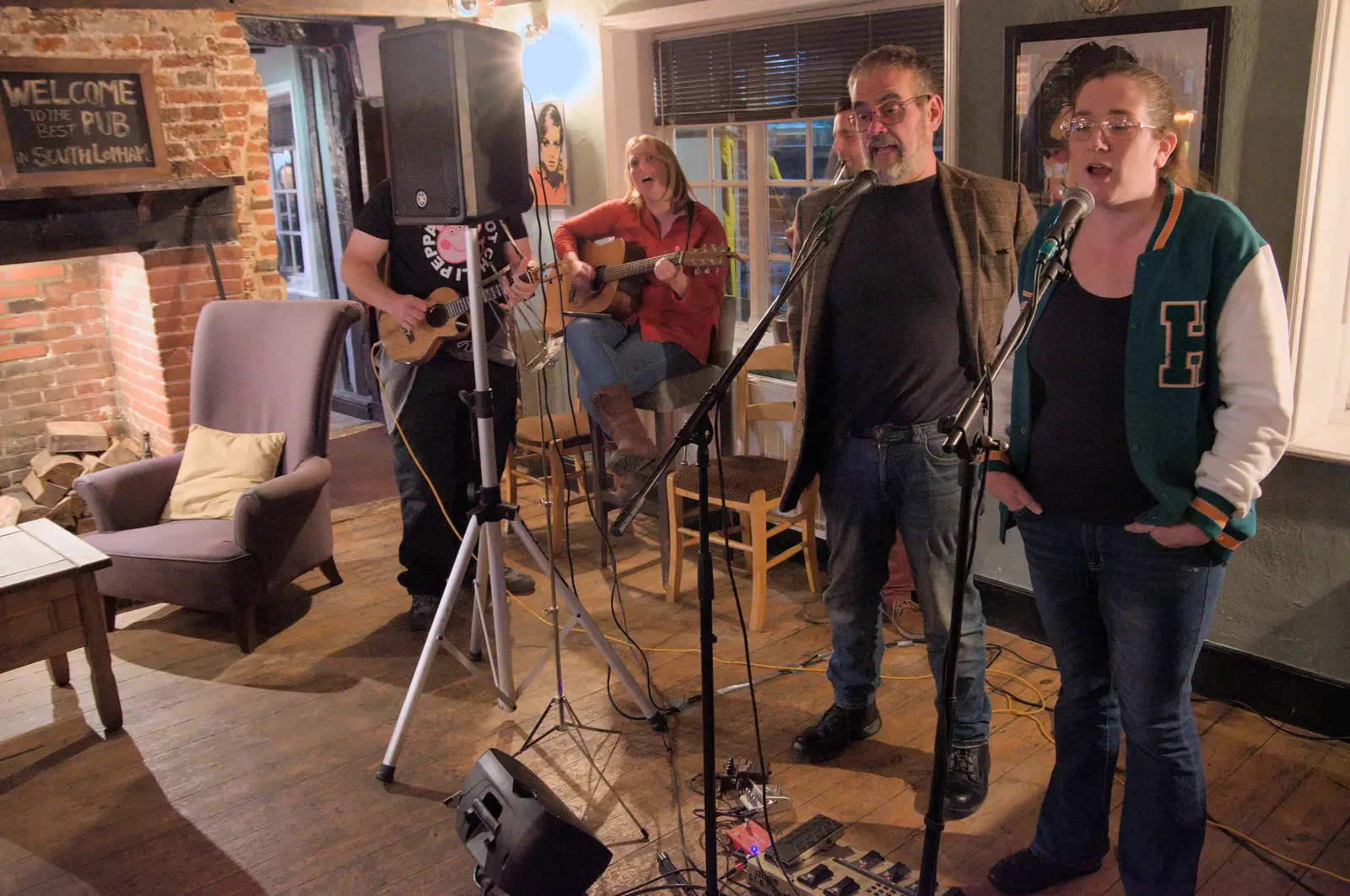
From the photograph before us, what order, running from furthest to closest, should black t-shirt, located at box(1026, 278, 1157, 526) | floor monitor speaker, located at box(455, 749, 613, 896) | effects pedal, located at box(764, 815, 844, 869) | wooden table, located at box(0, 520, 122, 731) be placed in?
wooden table, located at box(0, 520, 122, 731)
effects pedal, located at box(764, 815, 844, 869)
floor monitor speaker, located at box(455, 749, 613, 896)
black t-shirt, located at box(1026, 278, 1157, 526)

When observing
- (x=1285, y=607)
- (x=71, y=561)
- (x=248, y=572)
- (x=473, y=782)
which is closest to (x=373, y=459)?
(x=248, y=572)

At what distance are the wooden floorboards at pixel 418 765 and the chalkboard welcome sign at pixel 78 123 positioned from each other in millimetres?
2052

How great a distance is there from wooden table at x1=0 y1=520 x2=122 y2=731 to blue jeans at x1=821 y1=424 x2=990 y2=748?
6.72 feet

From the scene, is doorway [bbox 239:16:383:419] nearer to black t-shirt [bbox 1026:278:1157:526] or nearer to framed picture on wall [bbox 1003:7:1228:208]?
framed picture on wall [bbox 1003:7:1228:208]

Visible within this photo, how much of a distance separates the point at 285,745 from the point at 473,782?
3.04 feet

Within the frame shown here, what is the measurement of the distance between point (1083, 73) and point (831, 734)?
1865mm

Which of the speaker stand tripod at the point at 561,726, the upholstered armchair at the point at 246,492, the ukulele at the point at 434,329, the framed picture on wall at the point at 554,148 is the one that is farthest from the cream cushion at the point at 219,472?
the framed picture on wall at the point at 554,148

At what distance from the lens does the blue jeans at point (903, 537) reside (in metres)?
2.39

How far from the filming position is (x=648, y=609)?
148 inches

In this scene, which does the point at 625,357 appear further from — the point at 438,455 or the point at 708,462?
the point at 708,462

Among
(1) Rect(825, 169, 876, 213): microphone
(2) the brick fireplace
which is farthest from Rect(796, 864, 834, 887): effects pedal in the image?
(2) the brick fireplace

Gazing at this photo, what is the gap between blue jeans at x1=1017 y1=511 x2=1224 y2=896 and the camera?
1.82 m

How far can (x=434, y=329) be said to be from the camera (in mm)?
3396

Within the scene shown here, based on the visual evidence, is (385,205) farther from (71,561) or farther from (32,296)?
(32,296)
